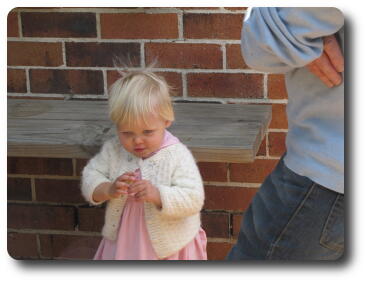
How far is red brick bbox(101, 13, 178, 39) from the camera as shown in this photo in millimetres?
1083

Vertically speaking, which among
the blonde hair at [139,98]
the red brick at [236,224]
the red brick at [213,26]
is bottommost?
the red brick at [236,224]

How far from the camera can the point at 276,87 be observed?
3.60 ft

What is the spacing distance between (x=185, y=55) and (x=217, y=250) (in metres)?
0.34

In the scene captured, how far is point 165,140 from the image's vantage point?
1073 millimetres

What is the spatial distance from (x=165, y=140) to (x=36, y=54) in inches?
10.7

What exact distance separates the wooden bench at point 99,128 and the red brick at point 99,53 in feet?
0.23

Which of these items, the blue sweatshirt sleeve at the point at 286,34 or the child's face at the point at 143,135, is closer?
the blue sweatshirt sleeve at the point at 286,34

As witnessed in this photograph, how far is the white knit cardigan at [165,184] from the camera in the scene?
1067mm

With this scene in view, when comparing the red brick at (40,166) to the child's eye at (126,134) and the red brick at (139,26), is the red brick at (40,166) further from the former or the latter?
the red brick at (139,26)

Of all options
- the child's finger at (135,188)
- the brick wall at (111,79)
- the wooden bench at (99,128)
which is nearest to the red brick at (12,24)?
the brick wall at (111,79)

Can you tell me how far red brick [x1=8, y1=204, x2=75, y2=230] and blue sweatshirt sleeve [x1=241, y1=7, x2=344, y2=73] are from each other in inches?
16.6

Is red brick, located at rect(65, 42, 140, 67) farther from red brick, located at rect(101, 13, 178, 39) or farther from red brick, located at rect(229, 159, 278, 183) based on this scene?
red brick, located at rect(229, 159, 278, 183)

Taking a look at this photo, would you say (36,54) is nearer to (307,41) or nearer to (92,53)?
(92,53)

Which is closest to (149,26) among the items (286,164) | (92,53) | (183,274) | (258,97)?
(92,53)
